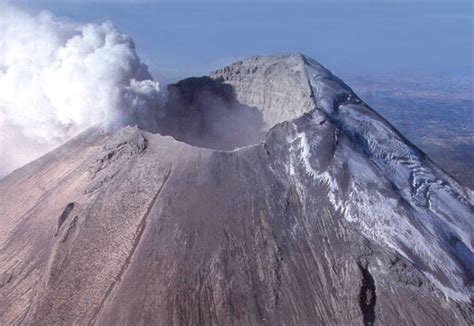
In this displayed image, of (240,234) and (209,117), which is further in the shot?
(209,117)

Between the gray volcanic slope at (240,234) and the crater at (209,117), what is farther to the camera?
the crater at (209,117)

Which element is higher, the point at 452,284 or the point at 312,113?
the point at 312,113

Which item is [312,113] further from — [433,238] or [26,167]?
[26,167]

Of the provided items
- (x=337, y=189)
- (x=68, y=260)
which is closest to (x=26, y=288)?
(x=68, y=260)

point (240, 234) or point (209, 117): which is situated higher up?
point (240, 234)

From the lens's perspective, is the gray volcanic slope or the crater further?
the crater

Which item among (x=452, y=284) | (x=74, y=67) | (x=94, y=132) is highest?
(x=74, y=67)

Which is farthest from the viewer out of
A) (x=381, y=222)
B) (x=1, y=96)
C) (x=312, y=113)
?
(x=1, y=96)

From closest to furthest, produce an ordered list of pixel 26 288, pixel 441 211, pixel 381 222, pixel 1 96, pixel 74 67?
pixel 26 288 → pixel 381 222 → pixel 441 211 → pixel 74 67 → pixel 1 96
